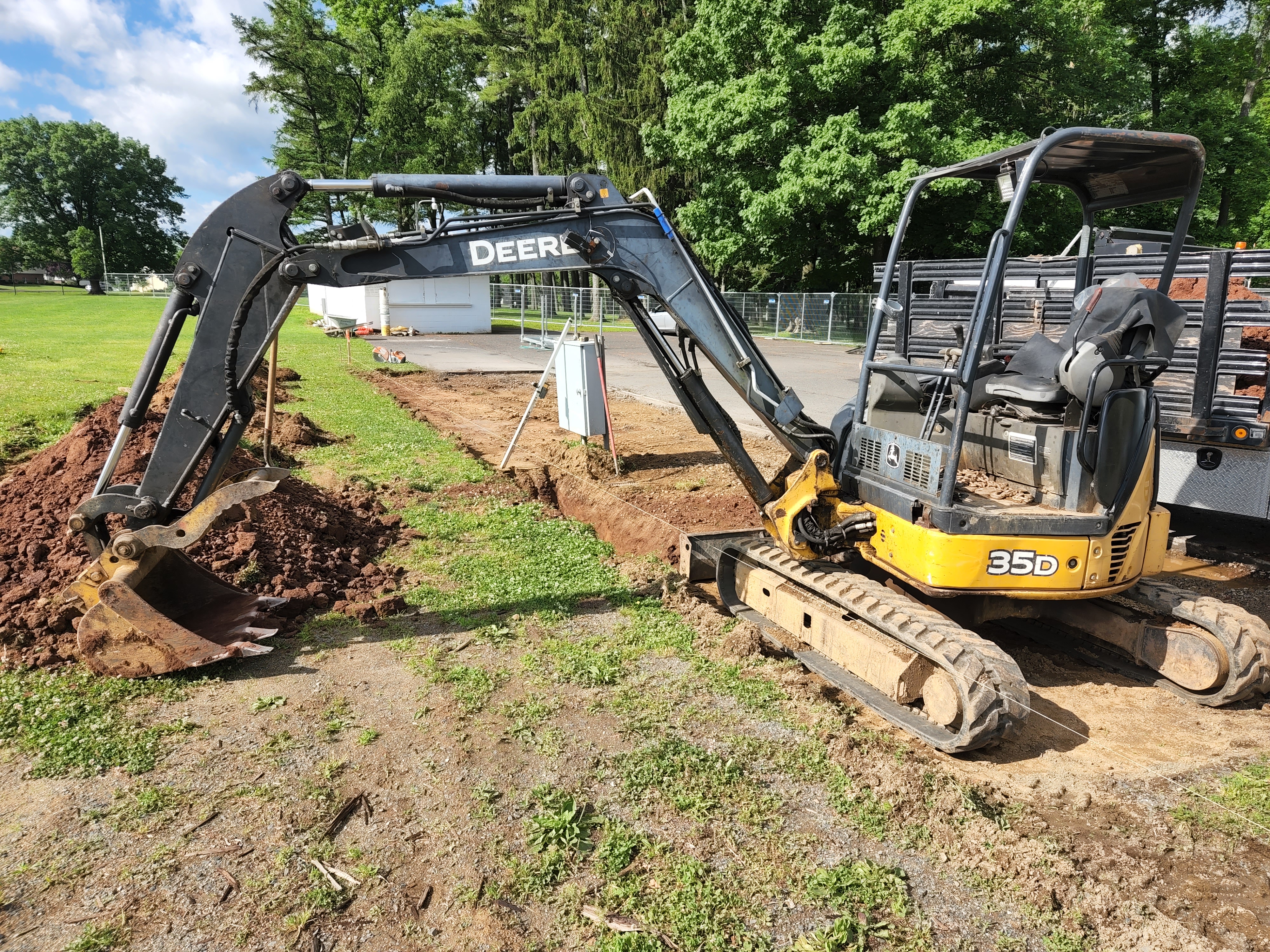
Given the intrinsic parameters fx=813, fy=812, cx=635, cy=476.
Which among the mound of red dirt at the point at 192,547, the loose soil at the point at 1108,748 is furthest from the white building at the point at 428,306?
the loose soil at the point at 1108,748

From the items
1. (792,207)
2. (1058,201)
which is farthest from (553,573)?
(792,207)

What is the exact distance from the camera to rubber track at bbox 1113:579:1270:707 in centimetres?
473

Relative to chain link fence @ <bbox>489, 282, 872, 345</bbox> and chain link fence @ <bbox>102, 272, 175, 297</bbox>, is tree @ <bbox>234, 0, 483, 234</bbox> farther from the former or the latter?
chain link fence @ <bbox>102, 272, 175, 297</bbox>

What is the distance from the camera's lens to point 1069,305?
7938mm

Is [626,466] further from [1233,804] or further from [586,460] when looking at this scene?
[1233,804]

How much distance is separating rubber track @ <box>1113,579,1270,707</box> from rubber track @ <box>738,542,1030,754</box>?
131 cm

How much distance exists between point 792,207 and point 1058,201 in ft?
27.6

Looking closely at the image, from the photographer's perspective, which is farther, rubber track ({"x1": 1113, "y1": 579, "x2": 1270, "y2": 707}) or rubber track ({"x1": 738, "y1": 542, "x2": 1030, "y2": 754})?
rubber track ({"x1": 1113, "y1": 579, "x2": 1270, "y2": 707})

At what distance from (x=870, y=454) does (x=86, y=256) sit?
3773 inches

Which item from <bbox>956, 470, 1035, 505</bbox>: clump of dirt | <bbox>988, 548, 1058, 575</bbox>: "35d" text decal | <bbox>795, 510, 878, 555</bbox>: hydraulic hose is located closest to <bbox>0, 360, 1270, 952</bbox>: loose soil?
<bbox>795, 510, 878, 555</bbox>: hydraulic hose

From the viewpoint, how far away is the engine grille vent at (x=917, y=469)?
4.82 meters

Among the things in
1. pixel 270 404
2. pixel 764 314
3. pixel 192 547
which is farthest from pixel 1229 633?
pixel 764 314

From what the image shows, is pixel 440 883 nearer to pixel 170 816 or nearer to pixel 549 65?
pixel 170 816

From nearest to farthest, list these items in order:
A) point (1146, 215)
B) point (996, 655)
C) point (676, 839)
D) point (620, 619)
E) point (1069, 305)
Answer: point (676, 839) < point (996, 655) < point (620, 619) < point (1069, 305) < point (1146, 215)
